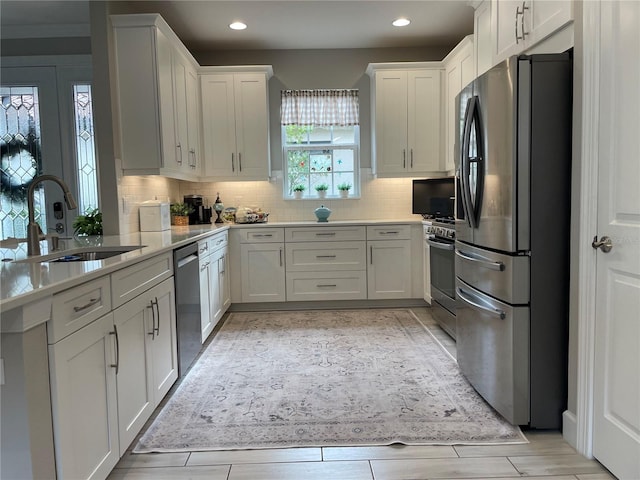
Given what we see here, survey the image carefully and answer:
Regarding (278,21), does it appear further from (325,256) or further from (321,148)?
(325,256)

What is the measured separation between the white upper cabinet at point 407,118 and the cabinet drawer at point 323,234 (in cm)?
72

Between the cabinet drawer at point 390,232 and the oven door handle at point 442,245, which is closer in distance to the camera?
the oven door handle at point 442,245

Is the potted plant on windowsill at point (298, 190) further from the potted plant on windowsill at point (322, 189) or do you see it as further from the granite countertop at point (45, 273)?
the granite countertop at point (45, 273)

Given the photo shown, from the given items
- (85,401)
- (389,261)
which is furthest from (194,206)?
(85,401)

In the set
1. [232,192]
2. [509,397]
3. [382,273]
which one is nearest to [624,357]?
[509,397]

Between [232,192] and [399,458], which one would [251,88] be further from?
[399,458]

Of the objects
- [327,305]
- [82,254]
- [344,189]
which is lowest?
[327,305]

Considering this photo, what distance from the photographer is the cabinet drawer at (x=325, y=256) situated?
4469mm

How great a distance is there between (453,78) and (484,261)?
266 centimetres

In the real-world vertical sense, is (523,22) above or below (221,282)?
above

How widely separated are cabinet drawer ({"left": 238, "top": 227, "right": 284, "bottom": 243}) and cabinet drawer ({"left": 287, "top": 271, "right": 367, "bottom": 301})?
17.1 inches

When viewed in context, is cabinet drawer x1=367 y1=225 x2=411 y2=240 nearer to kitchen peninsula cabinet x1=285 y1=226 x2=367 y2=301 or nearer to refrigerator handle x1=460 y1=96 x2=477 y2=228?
kitchen peninsula cabinet x1=285 y1=226 x2=367 y2=301

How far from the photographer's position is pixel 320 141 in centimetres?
509

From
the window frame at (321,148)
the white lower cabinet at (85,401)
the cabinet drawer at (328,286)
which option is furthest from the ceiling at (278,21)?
the white lower cabinet at (85,401)
